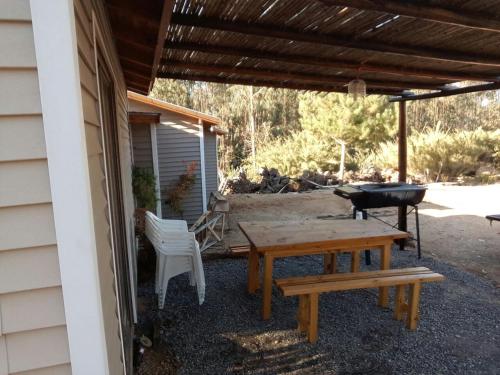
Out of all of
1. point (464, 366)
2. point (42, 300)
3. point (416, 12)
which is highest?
point (416, 12)

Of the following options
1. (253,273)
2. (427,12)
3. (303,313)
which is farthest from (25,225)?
(253,273)

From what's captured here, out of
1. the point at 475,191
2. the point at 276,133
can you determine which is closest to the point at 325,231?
the point at 475,191

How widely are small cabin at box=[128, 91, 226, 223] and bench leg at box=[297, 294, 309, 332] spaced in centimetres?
479

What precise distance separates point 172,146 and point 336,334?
557 cm

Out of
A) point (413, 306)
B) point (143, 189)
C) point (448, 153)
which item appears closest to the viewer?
point (413, 306)

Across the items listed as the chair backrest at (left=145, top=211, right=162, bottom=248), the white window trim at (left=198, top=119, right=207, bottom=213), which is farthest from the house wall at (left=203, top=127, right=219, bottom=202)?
the chair backrest at (left=145, top=211, right=162, bottom=248)

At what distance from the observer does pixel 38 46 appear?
0.93 metres

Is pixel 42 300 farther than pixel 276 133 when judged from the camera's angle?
No

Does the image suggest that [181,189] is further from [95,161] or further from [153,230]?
[95,161]

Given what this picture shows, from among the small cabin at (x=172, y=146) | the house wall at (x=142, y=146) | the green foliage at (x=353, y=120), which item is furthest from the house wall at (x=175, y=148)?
the green foliage at (x=353, y=120)

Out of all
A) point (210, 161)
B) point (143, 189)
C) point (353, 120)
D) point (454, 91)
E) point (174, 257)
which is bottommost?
point (174, 257)

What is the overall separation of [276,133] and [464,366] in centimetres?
2004

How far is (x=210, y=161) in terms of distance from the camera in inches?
324

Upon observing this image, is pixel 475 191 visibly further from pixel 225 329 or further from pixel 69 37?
pixel 69 37
